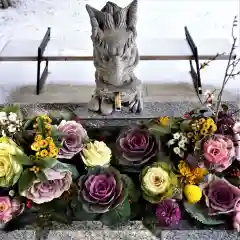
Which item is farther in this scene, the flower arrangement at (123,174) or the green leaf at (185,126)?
the green leaf at (185,126)

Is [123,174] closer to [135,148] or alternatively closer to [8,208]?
[135,148]

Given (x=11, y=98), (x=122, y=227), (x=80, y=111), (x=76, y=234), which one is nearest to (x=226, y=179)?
(x=122, y=227)

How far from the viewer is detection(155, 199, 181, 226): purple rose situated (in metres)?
1.09

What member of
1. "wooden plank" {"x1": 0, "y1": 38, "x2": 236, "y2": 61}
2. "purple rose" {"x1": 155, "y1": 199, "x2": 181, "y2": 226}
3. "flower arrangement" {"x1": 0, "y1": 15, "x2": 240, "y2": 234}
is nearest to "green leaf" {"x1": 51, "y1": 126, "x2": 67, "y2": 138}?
"flower arrangement" {"x1": 0, "y1": 15, "x2": 240, "y2": 234}

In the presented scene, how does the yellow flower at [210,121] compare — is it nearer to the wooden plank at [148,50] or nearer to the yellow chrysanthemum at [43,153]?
the yellow chrysanthemum at [43,153]

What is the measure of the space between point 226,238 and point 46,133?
556 millimetres

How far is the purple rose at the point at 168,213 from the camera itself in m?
1.09

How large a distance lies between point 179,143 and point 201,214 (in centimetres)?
20

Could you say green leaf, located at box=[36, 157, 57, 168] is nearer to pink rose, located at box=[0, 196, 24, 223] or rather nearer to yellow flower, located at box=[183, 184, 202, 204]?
pink rose, located at box=[0, 196, 24, 223]

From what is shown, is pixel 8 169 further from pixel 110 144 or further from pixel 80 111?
pixel 80 111

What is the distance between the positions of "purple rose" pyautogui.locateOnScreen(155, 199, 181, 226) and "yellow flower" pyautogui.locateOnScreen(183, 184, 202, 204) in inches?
1.6

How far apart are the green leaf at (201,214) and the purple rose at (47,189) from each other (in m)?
0.34

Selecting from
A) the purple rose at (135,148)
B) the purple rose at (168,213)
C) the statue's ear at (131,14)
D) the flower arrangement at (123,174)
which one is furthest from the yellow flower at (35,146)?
the statue's ear at (131,14)

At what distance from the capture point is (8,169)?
108 cm
